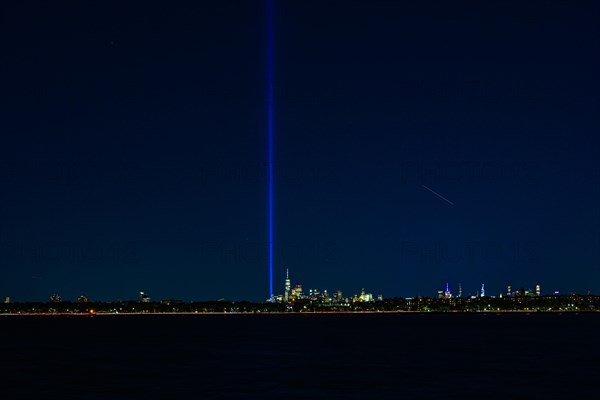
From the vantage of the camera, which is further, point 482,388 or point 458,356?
point 458,356

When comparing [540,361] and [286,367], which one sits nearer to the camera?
[286,367]

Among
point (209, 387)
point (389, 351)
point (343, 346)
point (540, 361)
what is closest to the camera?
point (209, 387)

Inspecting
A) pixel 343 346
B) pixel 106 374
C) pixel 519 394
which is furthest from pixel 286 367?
pixel 343 346

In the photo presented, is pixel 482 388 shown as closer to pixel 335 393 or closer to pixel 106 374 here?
pixel 335 393

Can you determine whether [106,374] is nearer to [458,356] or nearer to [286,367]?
[286,367]

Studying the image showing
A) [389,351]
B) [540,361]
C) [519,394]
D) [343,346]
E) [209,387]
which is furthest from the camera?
[343,346]

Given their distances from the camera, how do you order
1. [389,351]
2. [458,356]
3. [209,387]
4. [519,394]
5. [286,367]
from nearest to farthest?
[519,394]
[209,387]
[286,367]
[458,356]
[389,351]

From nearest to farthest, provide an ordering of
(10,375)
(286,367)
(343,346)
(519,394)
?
(519,394) → (10,375) → (286,367) → (343,346)

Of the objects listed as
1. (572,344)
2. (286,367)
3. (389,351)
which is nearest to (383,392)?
(286,367)
